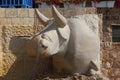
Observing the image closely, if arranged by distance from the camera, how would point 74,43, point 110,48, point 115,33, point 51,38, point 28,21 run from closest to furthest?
point 51,38
point 74,43
point 28,21
point 110,48
point 115,33

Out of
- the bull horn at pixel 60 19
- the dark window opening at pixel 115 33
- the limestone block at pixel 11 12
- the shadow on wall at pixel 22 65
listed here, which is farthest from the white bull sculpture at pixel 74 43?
the dark window opening at pixel 115 33

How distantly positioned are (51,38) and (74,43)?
1.45 ft

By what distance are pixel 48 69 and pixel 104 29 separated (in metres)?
2.53

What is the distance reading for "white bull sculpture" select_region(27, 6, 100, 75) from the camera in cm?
539

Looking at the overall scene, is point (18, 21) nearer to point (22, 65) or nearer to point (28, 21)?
point (28, 21)

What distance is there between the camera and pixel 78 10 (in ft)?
20.9

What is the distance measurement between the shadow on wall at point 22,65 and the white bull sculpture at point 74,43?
0.34 metres

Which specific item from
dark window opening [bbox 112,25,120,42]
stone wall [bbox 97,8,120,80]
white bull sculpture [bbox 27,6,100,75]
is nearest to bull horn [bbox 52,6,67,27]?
white bull sculpture [bbox 27,6,100,75]

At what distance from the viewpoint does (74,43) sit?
5570mm

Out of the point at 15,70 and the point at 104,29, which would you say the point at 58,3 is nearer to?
the point at 104,29

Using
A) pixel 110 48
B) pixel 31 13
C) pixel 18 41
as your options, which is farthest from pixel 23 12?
pixel 110 48

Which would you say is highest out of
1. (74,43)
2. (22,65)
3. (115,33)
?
(115,33)

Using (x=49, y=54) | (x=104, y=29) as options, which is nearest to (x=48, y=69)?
(x=49, y=54)

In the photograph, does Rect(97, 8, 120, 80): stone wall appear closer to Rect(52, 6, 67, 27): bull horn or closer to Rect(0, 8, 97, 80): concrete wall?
Rect(0, 8, 97, 80): concrete wall
